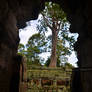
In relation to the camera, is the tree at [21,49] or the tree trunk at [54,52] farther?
the tree at [21,49]

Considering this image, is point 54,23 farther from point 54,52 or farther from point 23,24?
point 23,24

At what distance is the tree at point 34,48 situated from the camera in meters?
24.8

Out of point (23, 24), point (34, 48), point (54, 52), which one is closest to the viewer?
point (23, 24)

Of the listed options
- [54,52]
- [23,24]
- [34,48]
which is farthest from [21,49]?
[23,24]

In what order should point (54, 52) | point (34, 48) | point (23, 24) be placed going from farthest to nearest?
point (34, 48)
point (54, 52)
point (23, 24)

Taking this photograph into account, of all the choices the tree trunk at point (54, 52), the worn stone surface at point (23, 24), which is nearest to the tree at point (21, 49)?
the tree trunk at point (54, 52)

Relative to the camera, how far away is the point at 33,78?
10.5m

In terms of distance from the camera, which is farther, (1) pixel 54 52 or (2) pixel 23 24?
(1) pixel 54 52

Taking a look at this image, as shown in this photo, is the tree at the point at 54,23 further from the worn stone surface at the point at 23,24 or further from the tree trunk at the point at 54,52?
the worn stone surface at the point at 23,24

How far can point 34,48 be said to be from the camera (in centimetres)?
2602
